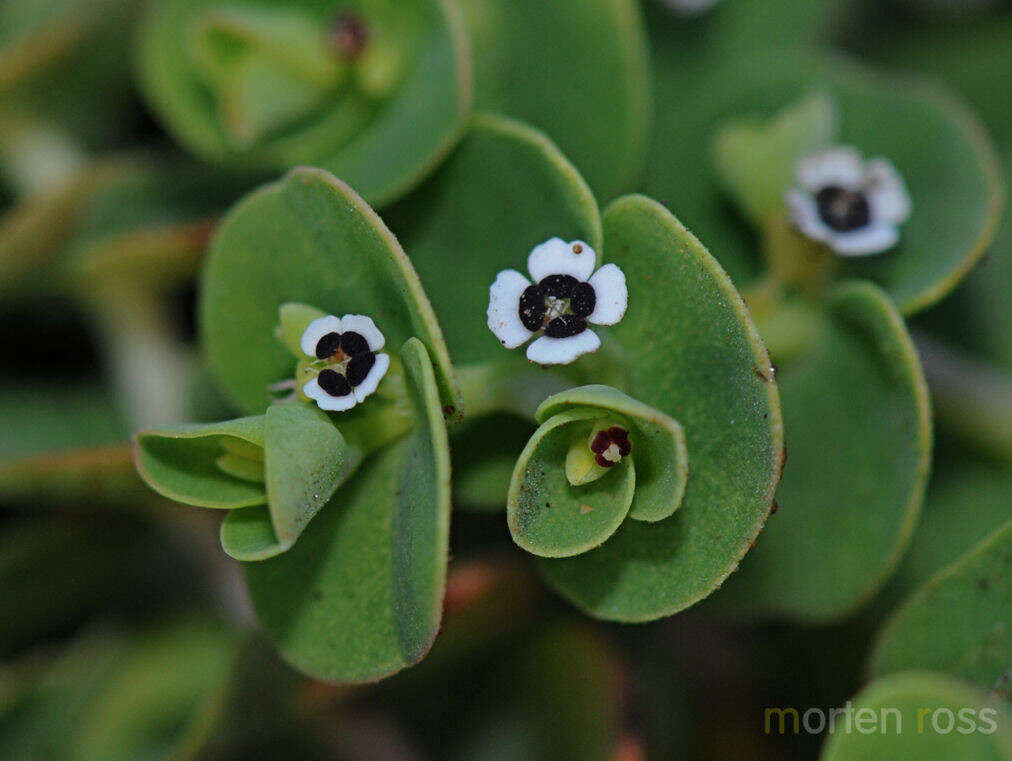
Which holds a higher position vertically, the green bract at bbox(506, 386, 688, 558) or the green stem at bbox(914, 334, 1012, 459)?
the green bract at bbox(506, 386, 688, 558)

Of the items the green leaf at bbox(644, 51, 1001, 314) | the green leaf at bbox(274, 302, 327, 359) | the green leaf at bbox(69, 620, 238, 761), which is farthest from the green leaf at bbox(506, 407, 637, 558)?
the green leaf at bbox(69, 620, 238, 761)

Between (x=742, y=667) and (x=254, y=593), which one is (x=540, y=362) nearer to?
(x=254, y=593)

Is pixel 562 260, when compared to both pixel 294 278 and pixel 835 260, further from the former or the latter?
pixel 835 260

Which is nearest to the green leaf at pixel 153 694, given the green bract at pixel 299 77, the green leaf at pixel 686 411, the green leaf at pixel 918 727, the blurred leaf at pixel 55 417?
the blurred leaf at pixel 55 417

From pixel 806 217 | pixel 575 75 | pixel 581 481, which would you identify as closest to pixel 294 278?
pixel 581 481

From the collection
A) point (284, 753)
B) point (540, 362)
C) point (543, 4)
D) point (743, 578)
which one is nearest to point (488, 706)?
point (284, 753)

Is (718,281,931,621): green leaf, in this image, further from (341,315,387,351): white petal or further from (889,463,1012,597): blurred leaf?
(341,315,387,351): white petal

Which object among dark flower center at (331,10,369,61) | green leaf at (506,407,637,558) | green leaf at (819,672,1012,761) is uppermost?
dark flower center at (331,10,369,61)
